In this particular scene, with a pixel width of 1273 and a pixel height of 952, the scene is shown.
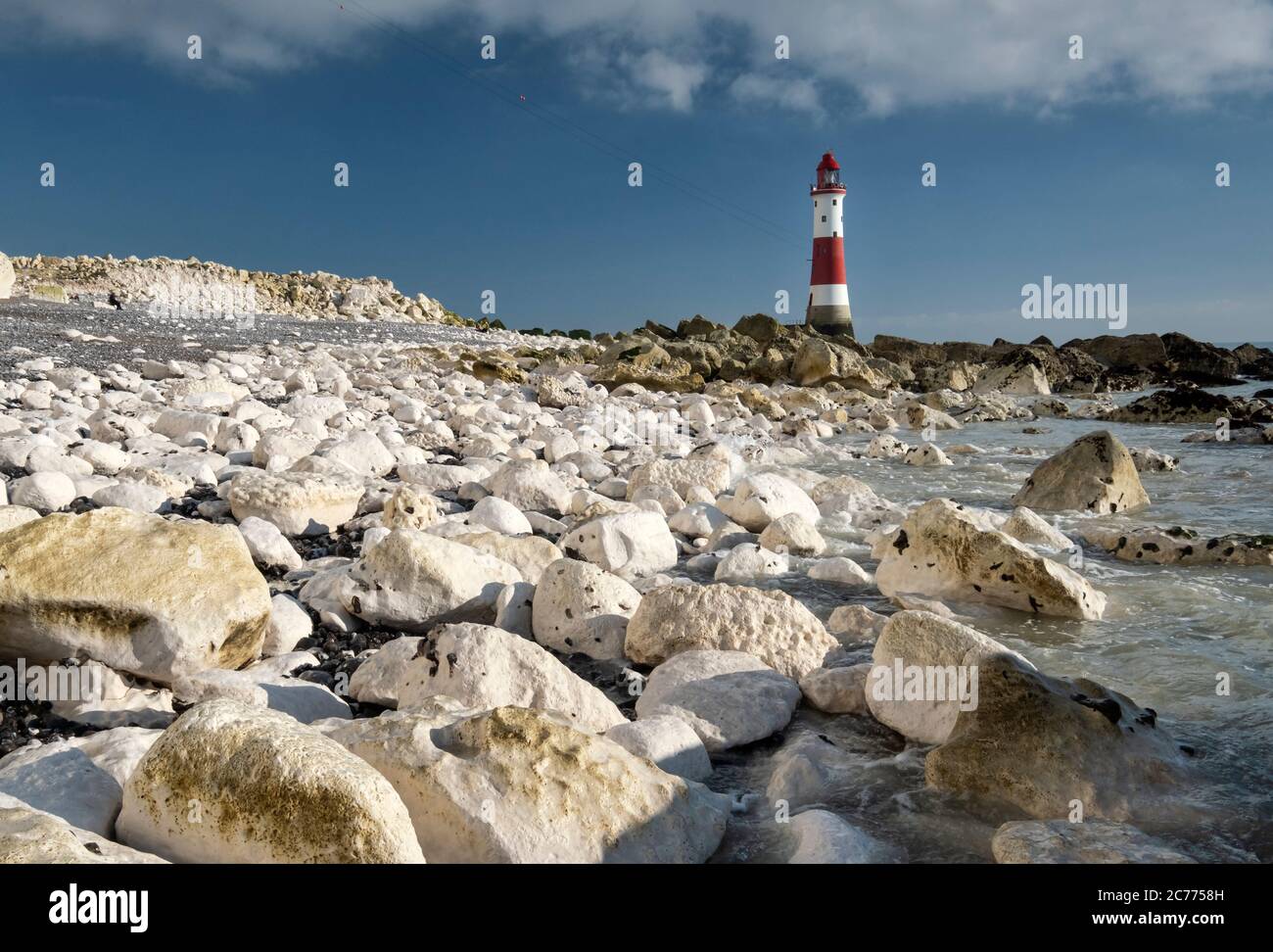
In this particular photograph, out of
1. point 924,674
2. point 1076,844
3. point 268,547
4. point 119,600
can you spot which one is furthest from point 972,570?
point 119,600

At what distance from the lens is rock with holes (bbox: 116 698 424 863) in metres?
2.08

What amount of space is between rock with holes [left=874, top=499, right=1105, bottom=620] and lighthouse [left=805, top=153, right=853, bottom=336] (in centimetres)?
3592

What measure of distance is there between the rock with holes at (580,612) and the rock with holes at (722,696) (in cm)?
49

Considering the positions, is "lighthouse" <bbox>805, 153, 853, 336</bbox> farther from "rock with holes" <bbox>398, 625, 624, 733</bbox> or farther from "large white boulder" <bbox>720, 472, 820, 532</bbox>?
"rock with holes" <bbox>398, 625, 624, 733</bbox>

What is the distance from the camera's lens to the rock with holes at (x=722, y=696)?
3311 millimetres

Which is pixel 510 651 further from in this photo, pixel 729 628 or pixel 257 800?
pixel 257 800

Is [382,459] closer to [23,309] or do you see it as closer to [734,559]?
[734,559]

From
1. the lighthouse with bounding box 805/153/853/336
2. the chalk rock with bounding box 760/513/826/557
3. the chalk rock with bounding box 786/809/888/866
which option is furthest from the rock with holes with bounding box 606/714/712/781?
the lighthouse with bounding box 805/153/853/336

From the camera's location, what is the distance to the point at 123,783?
2.46m

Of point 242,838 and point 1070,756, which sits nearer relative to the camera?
point 242,838

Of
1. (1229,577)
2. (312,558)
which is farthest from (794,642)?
(1229,577)

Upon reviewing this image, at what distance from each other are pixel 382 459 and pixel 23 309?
19.7 m

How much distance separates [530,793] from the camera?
94.5 inches
